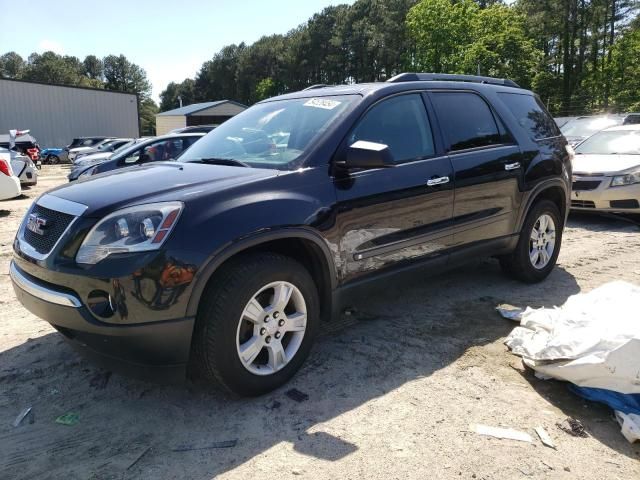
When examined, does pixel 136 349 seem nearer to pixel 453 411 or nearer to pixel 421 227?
pixel 453 411

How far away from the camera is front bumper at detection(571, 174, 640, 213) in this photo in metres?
8.12

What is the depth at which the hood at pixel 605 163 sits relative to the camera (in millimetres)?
8312

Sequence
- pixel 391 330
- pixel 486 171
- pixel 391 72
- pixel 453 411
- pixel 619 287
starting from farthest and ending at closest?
1. pixel 391 72
2. pixel 486 171
3. pixel 391 330
4. pixel 619 287
5. pixel 453 411

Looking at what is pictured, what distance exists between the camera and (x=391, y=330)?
13.3ft

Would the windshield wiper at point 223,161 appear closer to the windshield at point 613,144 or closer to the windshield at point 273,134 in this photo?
the windshield at point 273,134

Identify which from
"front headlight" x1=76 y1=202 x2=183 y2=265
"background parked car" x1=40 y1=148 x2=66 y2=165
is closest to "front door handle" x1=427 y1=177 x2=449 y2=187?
"front headlight" x1=76 y1=202 x2=183 y2=265

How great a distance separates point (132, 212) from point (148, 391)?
1.19 m

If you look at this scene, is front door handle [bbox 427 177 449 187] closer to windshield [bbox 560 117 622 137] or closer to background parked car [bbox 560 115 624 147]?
background parked car [bbox 560 115 624 147]

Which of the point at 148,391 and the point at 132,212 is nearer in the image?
the point at 132,212

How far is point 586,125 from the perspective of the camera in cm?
1445

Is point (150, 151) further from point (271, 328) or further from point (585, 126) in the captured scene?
point (585, 126)

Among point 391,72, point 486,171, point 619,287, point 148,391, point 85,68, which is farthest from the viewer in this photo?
point 85,68

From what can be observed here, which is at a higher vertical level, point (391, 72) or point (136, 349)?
point (391, 72)

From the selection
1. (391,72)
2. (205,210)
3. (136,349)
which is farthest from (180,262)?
(391,72)
